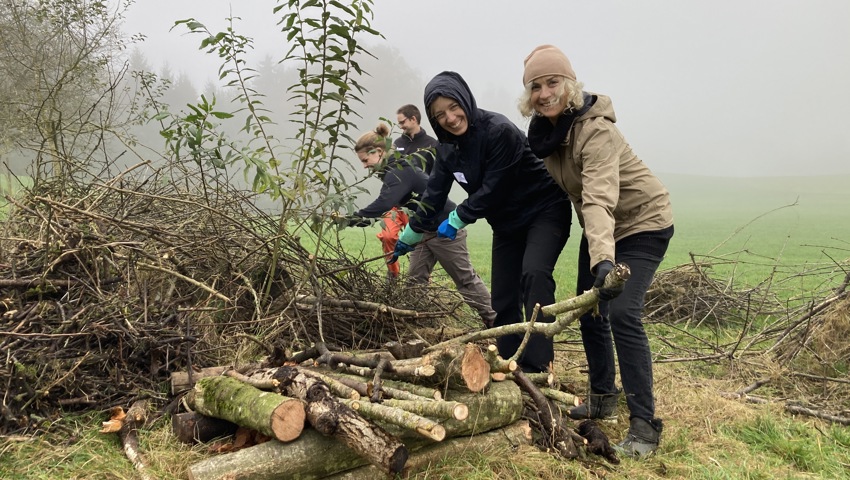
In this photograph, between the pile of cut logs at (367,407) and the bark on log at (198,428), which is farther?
the bark on log at (198,428)

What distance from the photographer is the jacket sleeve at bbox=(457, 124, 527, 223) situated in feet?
10.5

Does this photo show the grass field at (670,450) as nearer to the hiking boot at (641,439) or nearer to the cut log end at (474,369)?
the hiking boot at (641,439)

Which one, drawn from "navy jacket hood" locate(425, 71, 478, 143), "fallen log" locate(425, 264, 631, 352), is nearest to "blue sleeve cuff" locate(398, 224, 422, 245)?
"navy jacket hood" locate(425, 71, 478, 143)

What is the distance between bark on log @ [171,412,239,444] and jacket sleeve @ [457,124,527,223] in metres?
1.83

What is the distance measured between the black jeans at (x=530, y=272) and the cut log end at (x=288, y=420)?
1490 mm

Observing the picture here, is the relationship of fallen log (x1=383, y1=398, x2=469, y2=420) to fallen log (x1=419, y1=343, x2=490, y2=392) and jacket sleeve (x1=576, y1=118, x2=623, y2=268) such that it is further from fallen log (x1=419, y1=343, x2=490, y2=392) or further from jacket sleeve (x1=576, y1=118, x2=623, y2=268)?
jacket sleeve (x1=576, y1=118, x2=623, y2=268)

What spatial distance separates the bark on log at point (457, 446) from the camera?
227 centimetres

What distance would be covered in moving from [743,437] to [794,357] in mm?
1662

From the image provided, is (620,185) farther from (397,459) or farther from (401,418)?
(397,459)

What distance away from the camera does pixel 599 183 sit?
256cm

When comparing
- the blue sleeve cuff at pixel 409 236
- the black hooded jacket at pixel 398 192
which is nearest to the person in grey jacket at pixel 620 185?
the blue sleeve cuff at pixel 409 236

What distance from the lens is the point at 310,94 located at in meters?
3.23

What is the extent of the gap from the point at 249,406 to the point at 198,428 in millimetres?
431

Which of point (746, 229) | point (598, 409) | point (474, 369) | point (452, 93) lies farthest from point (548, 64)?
point (746, 229)
